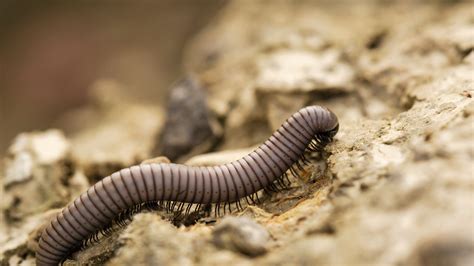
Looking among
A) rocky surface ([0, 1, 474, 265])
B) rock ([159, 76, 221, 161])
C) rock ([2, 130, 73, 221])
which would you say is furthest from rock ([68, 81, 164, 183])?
rock ([159, 76, 221, 161])

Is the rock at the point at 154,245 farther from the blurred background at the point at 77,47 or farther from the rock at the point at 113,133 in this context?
the blurred background at the point at 77,47

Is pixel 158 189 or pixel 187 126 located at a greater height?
pixel 187 126

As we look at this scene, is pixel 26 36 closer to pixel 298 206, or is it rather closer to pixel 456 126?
pixel 298 206

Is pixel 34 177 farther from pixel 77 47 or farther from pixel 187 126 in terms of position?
pixel 77 47

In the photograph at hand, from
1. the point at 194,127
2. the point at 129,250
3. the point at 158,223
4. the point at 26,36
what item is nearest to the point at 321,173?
the point at 158,223

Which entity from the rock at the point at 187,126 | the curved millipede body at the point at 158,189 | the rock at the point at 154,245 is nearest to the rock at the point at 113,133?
the rock at the point at 187,126

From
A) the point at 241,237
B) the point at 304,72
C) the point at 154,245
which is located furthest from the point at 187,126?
the point at 241,237
